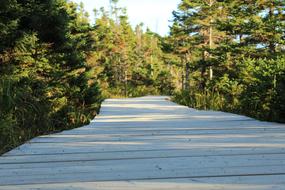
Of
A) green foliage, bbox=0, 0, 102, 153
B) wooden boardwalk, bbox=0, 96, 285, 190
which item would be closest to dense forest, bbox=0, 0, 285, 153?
green foliage, bbox=0, 0, 102, 153

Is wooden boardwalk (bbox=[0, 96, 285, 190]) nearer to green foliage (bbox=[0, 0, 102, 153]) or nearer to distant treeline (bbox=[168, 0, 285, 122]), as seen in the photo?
green foliage (bbox=[0, 0, 102, 153])

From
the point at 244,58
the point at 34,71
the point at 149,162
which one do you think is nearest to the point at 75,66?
the point at 34,71

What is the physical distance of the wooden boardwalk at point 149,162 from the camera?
228 cm

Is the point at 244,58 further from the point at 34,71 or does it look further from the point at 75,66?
the point at 34,71

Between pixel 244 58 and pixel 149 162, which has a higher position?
pixel 244 58

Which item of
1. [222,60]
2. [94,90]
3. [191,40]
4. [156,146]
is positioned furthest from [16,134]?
[191,40]

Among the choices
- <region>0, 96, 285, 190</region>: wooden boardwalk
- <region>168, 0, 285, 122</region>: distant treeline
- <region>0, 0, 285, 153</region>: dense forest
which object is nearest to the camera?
<region>0, 96, 285, 190</region>: wooden boardwalk

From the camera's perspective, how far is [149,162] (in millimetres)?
2893

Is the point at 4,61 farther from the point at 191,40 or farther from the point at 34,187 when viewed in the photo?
the point at 191,40

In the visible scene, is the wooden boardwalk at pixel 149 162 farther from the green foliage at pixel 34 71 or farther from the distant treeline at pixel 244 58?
the distant treeline at pixel 244 58

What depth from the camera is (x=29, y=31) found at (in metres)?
6.02

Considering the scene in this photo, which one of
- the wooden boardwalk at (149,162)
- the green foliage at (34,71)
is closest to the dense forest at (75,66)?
the green foliage at (34,71)

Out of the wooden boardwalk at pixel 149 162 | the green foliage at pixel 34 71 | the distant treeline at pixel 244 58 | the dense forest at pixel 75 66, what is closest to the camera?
the wooden boardwalk at pixel 149 162

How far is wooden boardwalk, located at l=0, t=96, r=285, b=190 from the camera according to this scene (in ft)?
7.48
